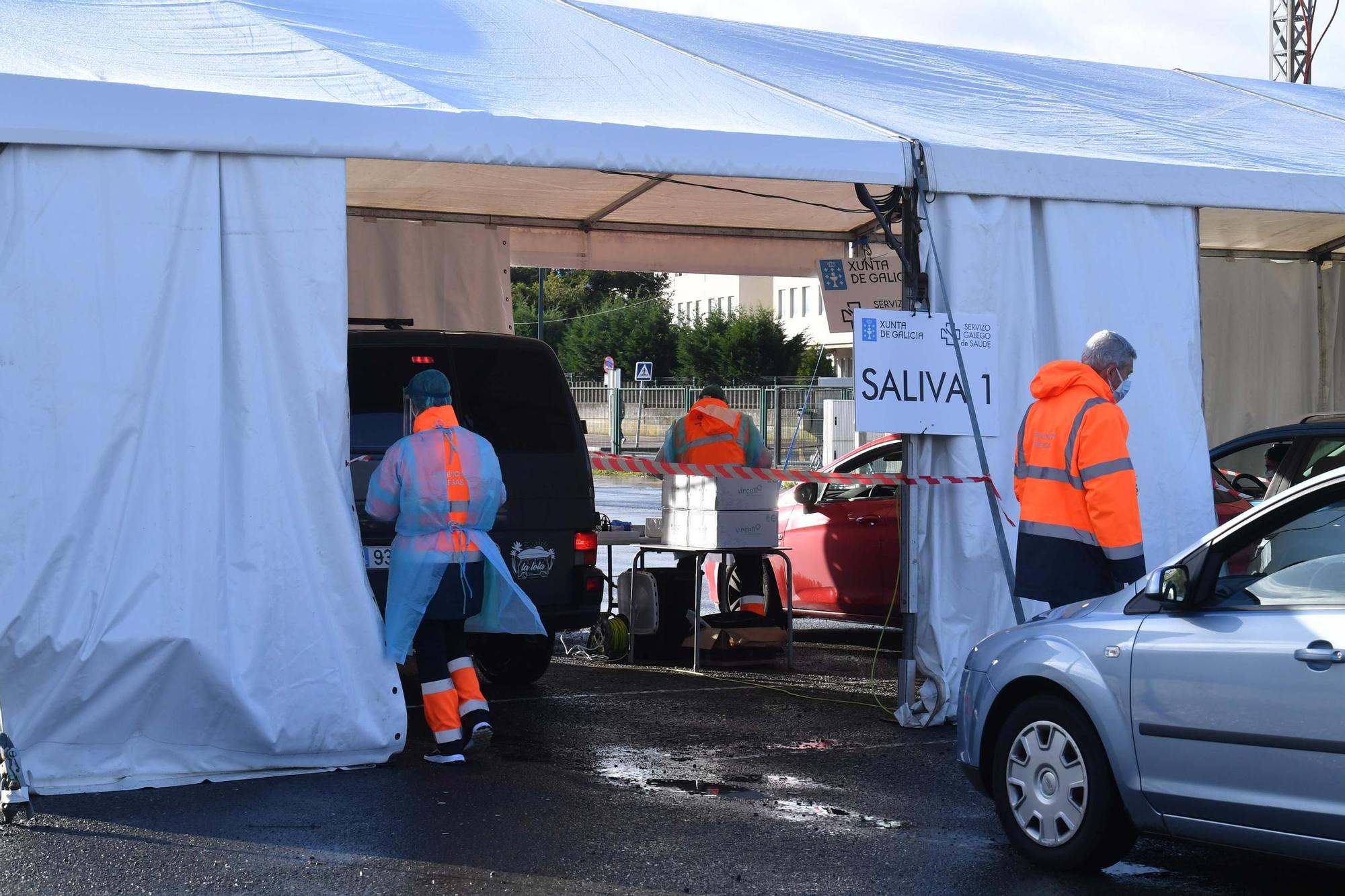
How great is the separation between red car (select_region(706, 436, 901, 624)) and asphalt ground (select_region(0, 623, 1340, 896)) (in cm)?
286

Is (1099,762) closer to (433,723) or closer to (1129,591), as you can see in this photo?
(1129,591)

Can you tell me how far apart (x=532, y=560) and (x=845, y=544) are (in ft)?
11.2

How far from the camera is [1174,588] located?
530 centimetres

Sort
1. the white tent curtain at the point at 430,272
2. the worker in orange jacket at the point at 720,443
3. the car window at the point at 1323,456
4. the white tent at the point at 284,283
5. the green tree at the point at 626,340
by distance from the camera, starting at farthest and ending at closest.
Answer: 1. the green tree at the point at 626,340
2. the white tent curtain at the point at 430,272
3. the worker in orange jacket at the point at 720,443
4. the car window at the point at 1323,456
5. the white tent at the point at 284,283

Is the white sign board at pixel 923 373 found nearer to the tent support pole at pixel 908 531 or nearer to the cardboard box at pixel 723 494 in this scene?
the tent support pole at pixel 908 531

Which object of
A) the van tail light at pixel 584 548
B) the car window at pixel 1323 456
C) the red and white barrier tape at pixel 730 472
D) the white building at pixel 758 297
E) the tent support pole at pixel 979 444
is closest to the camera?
the tent support pole at pixel 979 444

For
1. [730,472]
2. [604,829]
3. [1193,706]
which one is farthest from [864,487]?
[1193,706]

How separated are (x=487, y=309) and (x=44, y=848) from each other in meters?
7.47

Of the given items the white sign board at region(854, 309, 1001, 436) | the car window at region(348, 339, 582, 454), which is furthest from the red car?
the white sign board at region(854, 309, 1001, 436)

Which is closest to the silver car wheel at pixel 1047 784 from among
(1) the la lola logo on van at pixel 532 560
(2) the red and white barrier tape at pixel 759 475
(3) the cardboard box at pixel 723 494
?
(2) the red and white barrier tape at pixel 759 475

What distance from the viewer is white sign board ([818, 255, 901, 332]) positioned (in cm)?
1133

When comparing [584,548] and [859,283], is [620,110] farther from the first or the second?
[859,283]

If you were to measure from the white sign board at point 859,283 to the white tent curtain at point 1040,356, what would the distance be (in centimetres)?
274

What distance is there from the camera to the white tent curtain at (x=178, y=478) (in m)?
6.55
